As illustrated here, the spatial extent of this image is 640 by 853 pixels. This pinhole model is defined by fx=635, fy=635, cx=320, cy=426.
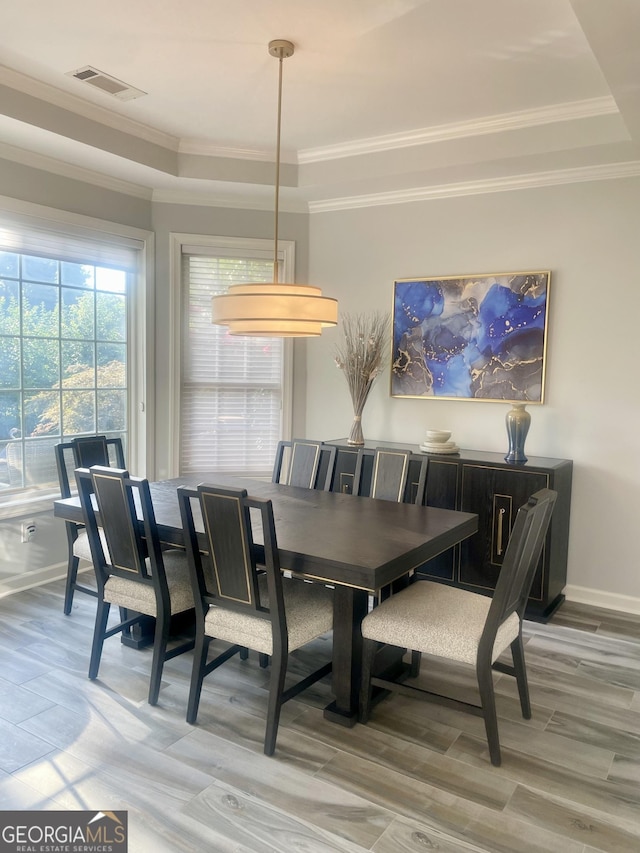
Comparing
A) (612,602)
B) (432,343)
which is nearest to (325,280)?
(432,343)

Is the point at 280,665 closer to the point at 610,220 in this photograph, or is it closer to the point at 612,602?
the point at 612,602

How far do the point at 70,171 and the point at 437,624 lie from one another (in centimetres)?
357

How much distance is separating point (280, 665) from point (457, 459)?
1956 millimetres

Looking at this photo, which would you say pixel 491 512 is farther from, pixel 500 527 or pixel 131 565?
pixel 131 565

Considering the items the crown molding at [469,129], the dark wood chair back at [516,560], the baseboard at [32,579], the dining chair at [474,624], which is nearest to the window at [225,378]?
the crown molding at [469,129]

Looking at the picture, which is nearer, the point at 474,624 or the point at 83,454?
the point at 474,624

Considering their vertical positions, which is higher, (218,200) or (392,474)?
(218,200)

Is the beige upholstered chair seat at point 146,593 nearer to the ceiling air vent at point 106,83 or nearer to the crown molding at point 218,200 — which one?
the ceiling air vent at point 106,83

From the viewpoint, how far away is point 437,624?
2.43 metres

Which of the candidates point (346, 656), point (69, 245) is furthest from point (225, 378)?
point (346, 656)

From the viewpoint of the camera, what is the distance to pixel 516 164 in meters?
3.81

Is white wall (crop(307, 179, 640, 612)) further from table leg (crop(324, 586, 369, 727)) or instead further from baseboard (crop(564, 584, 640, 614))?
table leg (crop(324, 586, 369, 727))

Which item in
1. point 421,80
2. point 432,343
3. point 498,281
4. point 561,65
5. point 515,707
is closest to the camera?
point 515,707

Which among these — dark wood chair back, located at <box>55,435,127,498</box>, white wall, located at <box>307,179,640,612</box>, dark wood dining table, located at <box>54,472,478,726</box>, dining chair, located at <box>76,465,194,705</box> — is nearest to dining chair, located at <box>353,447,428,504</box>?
dark wood dining table, located at <box>54,472,478,726</box>
